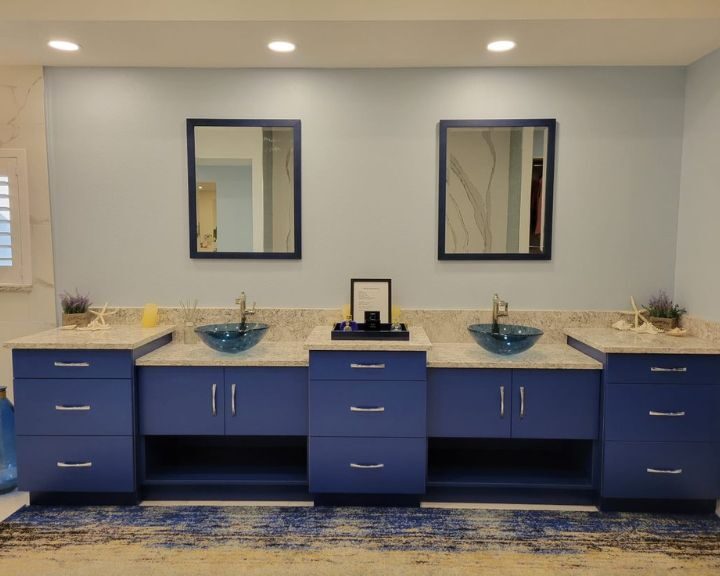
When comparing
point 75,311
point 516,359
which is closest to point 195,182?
point 75,311

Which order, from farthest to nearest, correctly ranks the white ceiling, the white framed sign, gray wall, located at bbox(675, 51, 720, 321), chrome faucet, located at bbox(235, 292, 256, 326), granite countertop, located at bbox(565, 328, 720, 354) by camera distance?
chrome faucet, located at bbox(235, 292, 256, 326) → the white framed sign → gray wall, located at bbox(675, 51, 720, 321) → granite countertop, located at bbox(565, 328, 720, 354) → the white ceiling

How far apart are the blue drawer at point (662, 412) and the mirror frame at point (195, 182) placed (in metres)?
1.99

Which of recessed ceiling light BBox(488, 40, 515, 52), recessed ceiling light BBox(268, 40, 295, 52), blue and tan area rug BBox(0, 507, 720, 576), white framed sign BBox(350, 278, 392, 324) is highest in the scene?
recessed ceiling light BBox(488, 40, 515, 52)

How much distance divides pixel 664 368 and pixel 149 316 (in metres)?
2.94

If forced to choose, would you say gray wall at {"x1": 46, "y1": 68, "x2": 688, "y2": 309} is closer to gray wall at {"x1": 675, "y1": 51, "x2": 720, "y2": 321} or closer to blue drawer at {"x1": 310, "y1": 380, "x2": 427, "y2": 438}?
gray wall at {"x1": 675, "y1": 51, "x2": 720, "y2": 321}

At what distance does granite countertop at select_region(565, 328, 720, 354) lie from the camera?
254 cm

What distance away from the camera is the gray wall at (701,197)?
278 cm

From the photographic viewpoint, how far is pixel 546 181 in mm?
3064

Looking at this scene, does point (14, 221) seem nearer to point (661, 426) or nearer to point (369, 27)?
point (369, 27)

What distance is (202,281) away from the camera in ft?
10.5

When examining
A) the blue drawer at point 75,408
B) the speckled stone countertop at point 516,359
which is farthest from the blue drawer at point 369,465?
the blue drawer at point 75,408

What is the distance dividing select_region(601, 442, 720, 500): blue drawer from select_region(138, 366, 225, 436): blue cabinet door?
6.87ft

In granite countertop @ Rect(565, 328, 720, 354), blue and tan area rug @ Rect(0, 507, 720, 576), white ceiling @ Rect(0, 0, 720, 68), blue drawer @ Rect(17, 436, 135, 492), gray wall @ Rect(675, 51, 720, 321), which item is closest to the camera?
blue and tan area rug @ Rect(0, 507, 720, 576)

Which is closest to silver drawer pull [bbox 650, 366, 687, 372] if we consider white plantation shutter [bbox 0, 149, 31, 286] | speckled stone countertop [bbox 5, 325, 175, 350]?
speckled stone countertop [bbox 5, 325, 175, 350]
